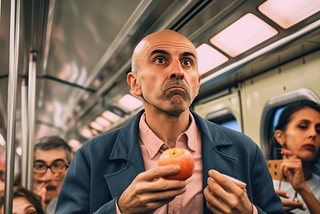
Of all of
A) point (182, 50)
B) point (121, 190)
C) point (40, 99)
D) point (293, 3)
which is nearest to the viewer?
point (121, 190)

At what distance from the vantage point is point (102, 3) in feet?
7.73

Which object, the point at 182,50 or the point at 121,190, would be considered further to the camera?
the point at 182,50

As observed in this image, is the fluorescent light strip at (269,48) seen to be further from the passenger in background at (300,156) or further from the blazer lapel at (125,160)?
the blazer lapel at (125,160)

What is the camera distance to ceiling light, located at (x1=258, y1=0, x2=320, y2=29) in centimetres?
181

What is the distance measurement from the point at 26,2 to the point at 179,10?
1.30 m

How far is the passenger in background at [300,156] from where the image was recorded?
7.35 feet

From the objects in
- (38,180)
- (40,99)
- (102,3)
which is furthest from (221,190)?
(40,99)

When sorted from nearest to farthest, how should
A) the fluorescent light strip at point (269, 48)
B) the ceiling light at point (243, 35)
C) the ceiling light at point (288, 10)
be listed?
the ceiling light at point (288, 10) < the fluorescent light strip at point (269, 48) < the ceiling light at point (243, 35)

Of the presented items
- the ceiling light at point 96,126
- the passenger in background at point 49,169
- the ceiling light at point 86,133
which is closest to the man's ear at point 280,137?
the passenger in background at point 49,169

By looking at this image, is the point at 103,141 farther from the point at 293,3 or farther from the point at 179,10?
the point at 293,3

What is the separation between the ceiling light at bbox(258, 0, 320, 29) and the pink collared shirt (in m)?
0.94

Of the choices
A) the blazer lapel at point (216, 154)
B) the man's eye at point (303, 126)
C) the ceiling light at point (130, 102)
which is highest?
the ceiling light at point (130, 102)

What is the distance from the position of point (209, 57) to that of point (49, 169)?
102 inches

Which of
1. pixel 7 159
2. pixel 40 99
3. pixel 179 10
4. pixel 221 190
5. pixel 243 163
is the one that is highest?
pixel 40 99
